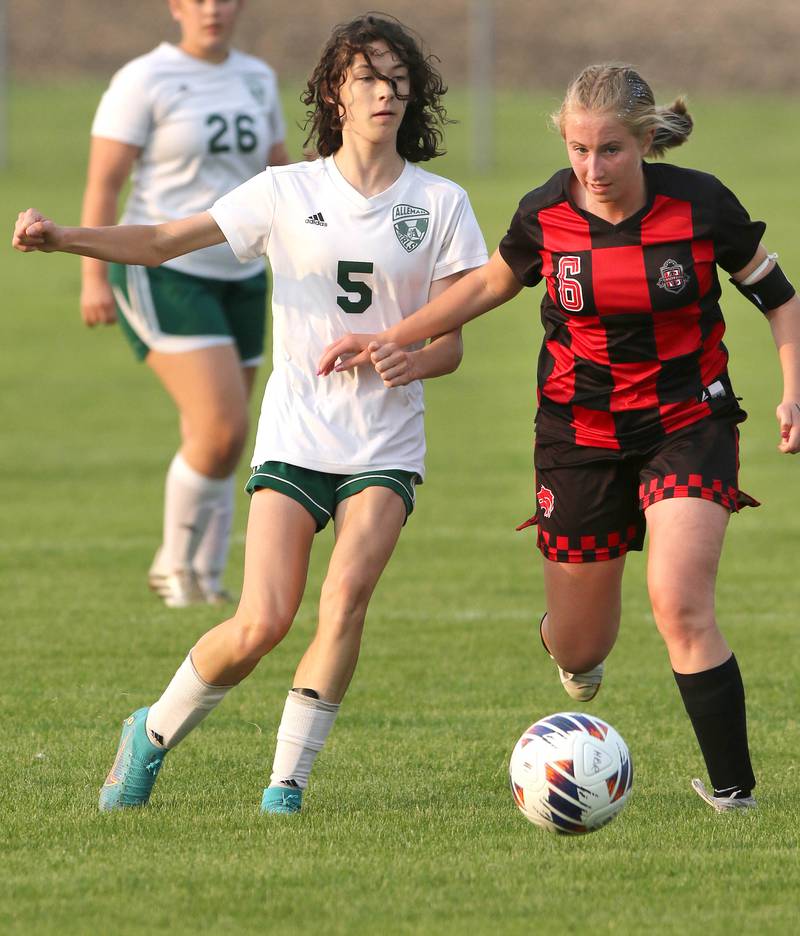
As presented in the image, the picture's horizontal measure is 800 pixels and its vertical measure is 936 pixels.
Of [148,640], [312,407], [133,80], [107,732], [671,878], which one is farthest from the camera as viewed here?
[133,80]

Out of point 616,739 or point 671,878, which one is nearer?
point 671,878

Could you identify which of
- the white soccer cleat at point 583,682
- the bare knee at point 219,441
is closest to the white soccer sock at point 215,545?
the bare knee at point 219,441

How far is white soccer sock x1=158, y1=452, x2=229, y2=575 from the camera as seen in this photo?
908cm

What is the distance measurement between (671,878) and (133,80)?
18.2ft

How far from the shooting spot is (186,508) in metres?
9.12

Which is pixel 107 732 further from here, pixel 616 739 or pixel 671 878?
pixel 671 878

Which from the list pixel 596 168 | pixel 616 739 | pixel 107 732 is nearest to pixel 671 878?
pixel 616 739

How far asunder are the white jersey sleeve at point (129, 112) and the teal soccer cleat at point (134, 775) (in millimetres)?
4231

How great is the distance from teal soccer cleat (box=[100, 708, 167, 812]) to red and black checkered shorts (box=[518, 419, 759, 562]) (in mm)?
1478

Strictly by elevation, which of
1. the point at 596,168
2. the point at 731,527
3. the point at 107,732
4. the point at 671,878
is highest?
the point at 596,168

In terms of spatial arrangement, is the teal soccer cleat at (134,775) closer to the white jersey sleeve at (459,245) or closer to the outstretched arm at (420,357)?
the outstretched arm at (420,357)

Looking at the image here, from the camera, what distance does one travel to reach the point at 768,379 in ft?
66.6

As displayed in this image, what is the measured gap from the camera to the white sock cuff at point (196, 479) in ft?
29.7

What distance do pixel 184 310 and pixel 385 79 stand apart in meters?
3.47
